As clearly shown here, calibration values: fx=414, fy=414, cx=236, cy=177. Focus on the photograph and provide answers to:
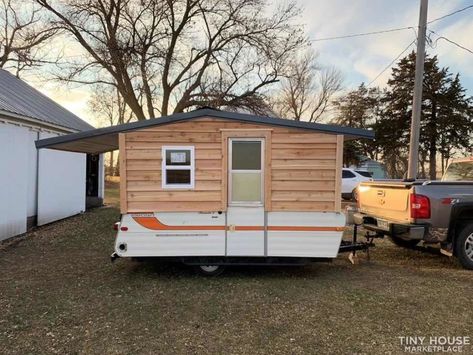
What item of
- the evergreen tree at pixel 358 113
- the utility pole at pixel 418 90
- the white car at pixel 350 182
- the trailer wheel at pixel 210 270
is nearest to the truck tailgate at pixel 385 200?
the utility pole at pixel 418 90

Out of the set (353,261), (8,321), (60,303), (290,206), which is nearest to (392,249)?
(353,261)

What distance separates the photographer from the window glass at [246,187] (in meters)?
6.36

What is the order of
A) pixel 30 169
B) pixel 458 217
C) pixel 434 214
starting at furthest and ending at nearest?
1. pixel 30 169
2. pixel 458 217
3. pixel 434 214

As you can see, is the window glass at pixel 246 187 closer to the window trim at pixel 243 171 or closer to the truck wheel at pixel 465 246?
the window trim at pixel 243 171

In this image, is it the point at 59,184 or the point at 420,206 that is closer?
the point at 420,206

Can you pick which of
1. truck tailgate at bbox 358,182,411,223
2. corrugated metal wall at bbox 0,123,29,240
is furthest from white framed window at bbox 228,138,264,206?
corrugated metal wall at bbox 0,123,29,240

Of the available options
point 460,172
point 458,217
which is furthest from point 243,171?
point 460,172

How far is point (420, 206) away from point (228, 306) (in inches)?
138

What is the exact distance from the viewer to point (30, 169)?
35.6 ft

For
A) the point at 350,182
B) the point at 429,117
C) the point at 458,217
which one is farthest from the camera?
the point at 429,117

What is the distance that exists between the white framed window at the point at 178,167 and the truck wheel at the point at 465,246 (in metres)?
4.45

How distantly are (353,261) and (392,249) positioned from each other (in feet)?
6.14

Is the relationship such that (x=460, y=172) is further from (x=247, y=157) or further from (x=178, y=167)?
(x=178, y=167)

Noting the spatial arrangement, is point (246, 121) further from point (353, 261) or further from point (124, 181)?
point (353, 261)
